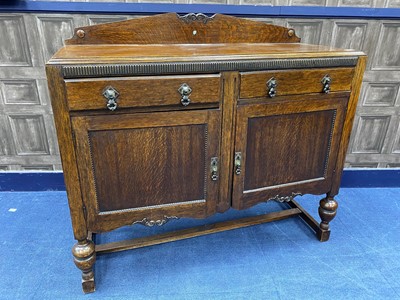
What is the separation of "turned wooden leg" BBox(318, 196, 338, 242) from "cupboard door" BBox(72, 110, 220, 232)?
0.60 meters

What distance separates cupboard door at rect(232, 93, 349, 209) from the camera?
1217 millimetres

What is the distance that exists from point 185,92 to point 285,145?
49 cm

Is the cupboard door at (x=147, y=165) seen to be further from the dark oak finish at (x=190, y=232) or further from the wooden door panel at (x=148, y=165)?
the dark oak finish at (x=190, y=232)

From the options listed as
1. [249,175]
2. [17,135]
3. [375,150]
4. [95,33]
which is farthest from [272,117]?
[17,135]

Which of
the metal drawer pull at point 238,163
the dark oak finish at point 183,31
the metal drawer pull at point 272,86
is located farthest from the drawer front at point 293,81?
the dark oak finish at point 183,31

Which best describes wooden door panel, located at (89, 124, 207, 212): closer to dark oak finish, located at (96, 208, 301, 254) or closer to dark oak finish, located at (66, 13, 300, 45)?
dark oak finish, located at (96, 208, 301, 254)

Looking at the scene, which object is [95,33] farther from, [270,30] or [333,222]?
[333,222]

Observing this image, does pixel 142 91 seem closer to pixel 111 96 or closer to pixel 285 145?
pixel 111 96

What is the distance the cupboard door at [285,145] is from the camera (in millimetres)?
1217

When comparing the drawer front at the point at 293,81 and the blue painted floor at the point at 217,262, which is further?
the blue painted floor at the point at 217,262

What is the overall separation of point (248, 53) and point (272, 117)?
26 cm

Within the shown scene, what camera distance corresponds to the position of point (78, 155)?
1069 millimetres

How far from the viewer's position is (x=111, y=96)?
1.00 m

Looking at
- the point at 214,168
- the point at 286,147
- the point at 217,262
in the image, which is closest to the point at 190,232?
the point at 217,262
